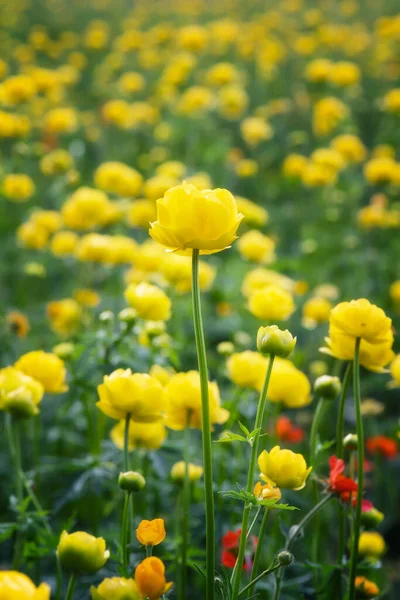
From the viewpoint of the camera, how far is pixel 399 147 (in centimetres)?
341

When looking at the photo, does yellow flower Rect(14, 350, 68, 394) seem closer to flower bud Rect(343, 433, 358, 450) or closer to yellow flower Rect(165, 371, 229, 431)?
yellow flower Rect(165, 371, 229, 431)

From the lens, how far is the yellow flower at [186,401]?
0.88 metres

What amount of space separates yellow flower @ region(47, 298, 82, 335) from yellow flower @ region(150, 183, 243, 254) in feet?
3.70

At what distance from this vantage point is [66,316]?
1.76 meters

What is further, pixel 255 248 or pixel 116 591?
pixel 255 248

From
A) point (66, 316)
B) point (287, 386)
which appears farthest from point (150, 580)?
point (66, 316)

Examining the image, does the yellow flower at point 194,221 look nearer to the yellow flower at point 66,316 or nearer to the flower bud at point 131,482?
the flower bud at point 131,482

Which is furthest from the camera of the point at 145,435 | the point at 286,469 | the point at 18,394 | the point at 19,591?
the point at 145,435

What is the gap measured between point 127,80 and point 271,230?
4.34 feet

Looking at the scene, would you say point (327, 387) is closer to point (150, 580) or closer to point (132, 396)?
point (132, 396)

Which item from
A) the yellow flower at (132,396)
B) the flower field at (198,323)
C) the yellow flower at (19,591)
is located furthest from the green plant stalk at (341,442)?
the yellow flower at (19,591)

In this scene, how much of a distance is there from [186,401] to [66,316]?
0.94m

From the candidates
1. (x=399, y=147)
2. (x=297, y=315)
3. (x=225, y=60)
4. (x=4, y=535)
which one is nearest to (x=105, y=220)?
(x=297, y=315)

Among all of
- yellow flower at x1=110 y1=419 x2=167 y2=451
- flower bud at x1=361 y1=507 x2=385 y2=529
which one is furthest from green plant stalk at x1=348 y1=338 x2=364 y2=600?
yellow flower at x1=110 y1=419 x2=167 y2=451
